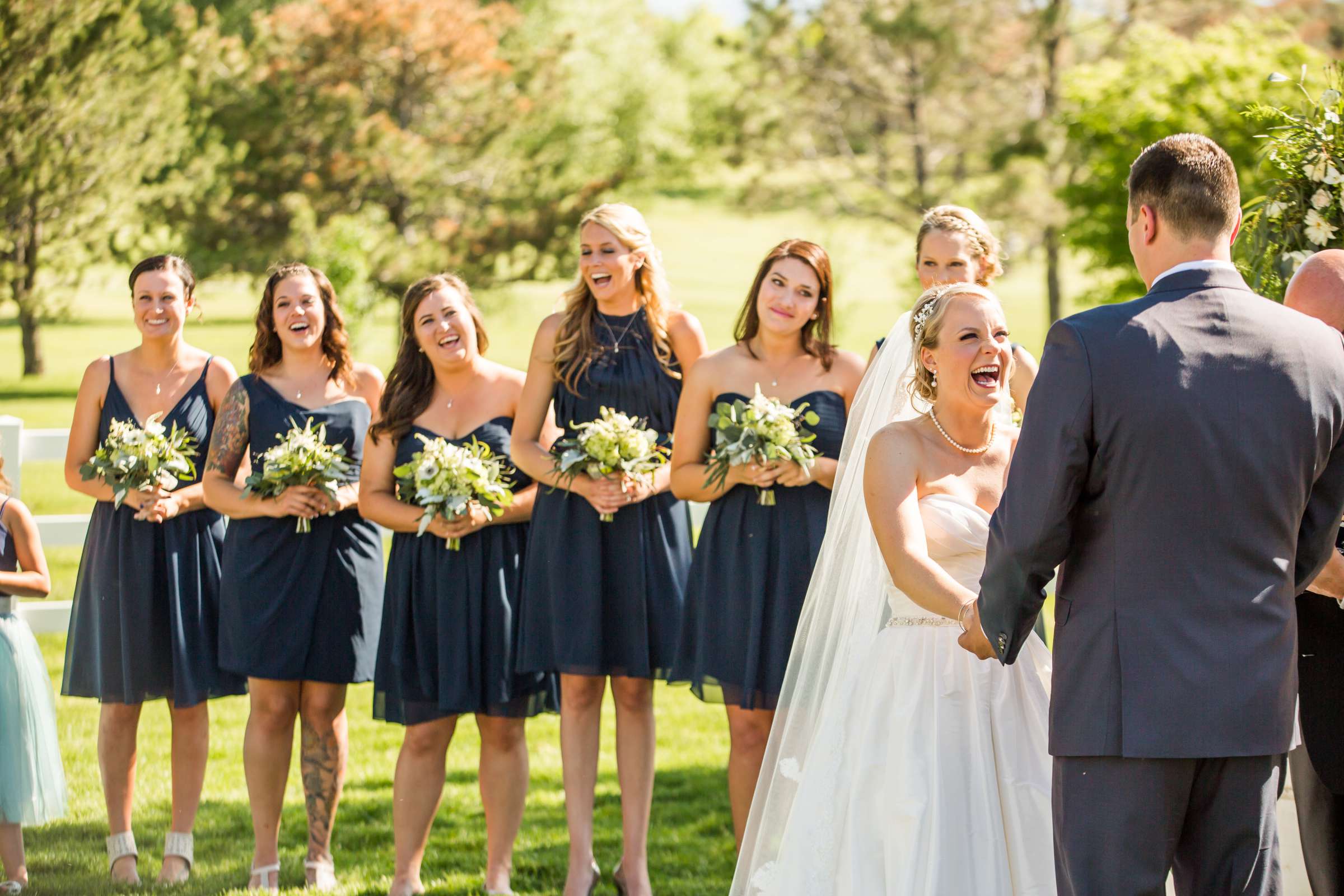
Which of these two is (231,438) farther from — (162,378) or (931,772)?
(931,772)

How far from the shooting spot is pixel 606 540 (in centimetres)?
544

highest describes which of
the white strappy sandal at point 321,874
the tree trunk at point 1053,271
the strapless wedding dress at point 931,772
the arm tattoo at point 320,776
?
the tree trunk at point 1053,271

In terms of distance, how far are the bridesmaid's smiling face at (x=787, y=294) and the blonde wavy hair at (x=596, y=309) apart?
508 millimetres

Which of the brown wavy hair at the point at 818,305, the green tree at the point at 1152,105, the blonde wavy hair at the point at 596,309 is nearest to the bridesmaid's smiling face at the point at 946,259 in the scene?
the brown wavy hair at the point at 818,305

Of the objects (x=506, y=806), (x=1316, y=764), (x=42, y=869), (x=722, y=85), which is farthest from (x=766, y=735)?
(x=722, y=85)

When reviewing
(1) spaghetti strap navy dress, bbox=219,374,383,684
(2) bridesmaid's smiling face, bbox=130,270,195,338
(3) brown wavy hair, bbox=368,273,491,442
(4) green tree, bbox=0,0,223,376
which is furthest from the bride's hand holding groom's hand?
(4) green tree, bbox=0,0,223,376

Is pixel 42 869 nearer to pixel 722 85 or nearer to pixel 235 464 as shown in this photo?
pixel 235 464

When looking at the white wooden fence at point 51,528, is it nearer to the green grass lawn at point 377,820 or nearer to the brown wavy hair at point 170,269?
the green grass lawn at point 377,820

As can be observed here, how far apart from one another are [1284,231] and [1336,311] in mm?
875

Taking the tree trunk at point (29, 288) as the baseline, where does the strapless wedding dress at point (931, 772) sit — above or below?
below

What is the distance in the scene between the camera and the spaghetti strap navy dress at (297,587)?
5.50 m

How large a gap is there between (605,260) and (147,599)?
2.51 metres

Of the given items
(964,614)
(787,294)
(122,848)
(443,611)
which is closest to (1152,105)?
(787,294)

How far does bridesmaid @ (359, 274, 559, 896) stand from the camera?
5.38m
